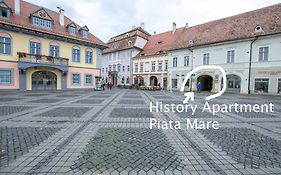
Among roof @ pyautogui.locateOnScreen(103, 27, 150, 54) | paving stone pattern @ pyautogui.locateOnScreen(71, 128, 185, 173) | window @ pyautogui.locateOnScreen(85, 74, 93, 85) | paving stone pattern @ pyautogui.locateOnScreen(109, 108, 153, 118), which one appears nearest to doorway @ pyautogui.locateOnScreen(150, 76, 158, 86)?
roof @ pyautogui.locateOnScreen(103, 27, 150, 54)

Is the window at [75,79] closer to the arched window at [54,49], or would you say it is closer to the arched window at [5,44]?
the arched window at [54,49]

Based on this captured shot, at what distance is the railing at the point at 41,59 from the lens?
18.1 metres

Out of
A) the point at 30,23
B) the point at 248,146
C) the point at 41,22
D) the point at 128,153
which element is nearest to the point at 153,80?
the point at 41,22

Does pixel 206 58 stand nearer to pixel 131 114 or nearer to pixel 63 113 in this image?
pixel 131 114

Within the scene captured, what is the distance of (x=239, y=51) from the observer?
2173 cm

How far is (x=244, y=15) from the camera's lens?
24266mm

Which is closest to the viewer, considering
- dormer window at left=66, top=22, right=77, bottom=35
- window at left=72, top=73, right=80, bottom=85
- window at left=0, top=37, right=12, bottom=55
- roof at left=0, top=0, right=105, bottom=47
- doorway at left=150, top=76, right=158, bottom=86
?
window at left=0, top=37, right=12, bottom=55

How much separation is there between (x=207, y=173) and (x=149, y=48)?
3696 centimetres

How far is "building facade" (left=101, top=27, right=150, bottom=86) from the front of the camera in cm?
3831

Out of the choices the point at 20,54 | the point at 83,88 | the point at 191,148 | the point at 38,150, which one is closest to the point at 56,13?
the point at 20,54

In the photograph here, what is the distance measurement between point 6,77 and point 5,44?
12.6 feet

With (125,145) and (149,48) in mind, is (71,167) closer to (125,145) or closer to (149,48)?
(125,145)

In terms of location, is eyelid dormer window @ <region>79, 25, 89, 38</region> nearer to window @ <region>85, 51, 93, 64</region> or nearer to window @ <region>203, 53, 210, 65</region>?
A: window @ <region>85, 51, 93, 64</region>

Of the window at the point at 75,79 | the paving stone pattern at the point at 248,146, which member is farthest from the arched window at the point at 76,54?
the paving stone pattern at the point at 248,146
